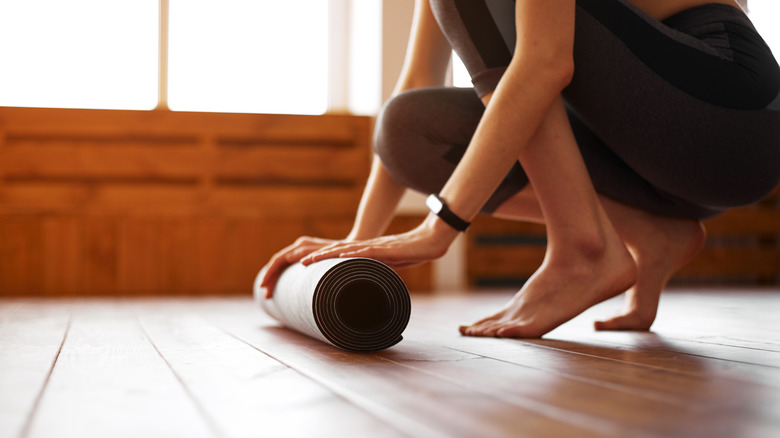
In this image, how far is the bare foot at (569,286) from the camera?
3.82 feet

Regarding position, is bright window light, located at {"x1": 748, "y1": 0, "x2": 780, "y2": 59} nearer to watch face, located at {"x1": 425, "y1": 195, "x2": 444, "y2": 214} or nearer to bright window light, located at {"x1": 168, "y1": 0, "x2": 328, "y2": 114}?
bright window light, located at {"x1": 168, "y1": 0, "x2": 328, "y2": 114}

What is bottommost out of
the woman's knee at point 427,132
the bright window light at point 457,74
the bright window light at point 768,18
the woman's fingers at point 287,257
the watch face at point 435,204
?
the woman's fingers at point 287,257

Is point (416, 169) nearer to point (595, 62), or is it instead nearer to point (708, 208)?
point (595, 62)

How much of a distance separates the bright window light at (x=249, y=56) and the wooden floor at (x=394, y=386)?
279 centimetres

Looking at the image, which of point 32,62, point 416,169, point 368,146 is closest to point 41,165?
point 32,62

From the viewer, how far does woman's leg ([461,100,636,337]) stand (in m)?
1.15

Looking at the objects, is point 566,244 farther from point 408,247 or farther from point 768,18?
point 768,18

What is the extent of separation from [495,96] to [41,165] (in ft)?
9.16

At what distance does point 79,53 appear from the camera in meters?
3.88

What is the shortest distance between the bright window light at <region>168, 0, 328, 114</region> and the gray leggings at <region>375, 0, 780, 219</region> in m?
2.93

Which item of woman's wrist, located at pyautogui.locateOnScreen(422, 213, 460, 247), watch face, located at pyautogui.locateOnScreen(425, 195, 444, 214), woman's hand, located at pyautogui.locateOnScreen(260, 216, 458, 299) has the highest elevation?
watch face, located at pyautogui.locateOnScreen(425, 195, 444, 214)

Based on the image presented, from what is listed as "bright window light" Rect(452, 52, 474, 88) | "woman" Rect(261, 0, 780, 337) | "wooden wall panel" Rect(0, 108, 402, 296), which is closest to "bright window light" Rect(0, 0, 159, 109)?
"wooden wall panel" Rect(0, 108, 402, 296)

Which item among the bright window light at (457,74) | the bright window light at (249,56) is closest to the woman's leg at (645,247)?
the bright window light at (457,74)

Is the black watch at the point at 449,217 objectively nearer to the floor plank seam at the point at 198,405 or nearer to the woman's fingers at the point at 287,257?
the woman's fingers at the point at 287,257
